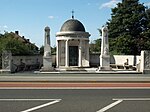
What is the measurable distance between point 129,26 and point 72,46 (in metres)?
16.5

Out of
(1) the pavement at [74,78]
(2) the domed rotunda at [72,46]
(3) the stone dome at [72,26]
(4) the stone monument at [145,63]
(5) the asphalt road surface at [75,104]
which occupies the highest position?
(3) the stone dome at [72,26]

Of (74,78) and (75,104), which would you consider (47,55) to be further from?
(75,104)

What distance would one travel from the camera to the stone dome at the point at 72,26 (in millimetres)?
44653

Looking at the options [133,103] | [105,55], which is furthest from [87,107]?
[105,55]

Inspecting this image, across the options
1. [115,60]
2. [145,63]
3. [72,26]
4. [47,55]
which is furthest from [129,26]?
[145,63]

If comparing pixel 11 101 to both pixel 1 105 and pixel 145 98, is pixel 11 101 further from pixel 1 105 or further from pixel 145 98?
pixel 145 98

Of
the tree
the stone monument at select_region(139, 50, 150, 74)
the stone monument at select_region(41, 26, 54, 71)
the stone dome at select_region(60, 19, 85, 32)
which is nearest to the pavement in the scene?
the stone monument at select_region(139, 50, 150, 74)

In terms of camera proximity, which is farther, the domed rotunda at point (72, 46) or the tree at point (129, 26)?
the tree at point (129, 26)

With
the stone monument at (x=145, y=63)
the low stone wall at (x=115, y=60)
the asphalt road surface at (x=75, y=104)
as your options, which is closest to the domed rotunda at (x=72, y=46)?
the low stone wall at (x=115, y=60)

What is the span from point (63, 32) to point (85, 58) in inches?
192

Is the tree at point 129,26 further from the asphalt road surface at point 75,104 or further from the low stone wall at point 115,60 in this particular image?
the asphalt road surface at point 75,104

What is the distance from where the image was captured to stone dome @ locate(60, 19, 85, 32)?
4465 cm

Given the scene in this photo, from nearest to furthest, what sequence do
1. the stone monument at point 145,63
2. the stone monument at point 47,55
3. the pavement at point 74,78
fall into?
the pavement at point 74,78 → the stone monument at point 145,63 → the stone monument at point 47,55

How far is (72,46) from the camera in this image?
45.1 metres
